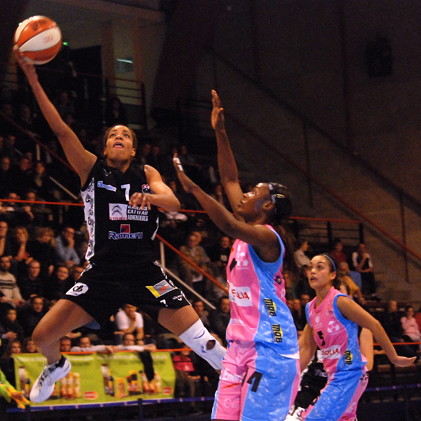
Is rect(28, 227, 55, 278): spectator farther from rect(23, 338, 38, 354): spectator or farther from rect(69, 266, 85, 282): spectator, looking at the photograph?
rect(23, 338, 38, 354): spectator

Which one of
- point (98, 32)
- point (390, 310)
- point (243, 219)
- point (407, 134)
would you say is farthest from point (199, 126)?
point (243, 219)

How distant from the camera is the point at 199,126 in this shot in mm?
19500

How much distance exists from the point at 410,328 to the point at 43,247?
5.96 meters

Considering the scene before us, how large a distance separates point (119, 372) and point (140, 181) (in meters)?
4.00

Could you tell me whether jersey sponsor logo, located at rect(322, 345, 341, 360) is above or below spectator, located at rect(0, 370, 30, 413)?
above

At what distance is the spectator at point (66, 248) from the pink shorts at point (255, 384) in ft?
20.5

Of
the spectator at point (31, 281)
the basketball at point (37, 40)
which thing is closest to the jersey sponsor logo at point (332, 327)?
the basketball at point (37, 40)

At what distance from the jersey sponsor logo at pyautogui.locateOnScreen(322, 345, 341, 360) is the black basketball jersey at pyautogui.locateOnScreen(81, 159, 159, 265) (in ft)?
6.12

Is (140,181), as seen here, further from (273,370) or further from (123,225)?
(273,370)

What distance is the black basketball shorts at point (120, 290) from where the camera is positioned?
6.02 metres

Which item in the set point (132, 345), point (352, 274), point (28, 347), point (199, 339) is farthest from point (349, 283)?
point (199, 339)

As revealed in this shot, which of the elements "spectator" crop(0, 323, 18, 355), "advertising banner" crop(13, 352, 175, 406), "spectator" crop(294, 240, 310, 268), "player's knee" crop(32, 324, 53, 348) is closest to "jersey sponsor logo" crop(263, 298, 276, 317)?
"player's knee" crop(32, 324, 53, 348)

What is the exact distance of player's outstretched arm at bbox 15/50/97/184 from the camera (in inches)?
228

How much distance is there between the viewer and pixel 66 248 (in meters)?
11.4
